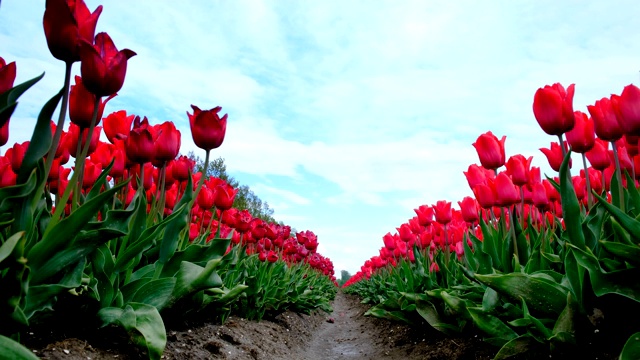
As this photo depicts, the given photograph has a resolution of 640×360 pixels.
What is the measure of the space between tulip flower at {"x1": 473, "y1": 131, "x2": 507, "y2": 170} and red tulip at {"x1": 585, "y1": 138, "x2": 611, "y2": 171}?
1.85 ft

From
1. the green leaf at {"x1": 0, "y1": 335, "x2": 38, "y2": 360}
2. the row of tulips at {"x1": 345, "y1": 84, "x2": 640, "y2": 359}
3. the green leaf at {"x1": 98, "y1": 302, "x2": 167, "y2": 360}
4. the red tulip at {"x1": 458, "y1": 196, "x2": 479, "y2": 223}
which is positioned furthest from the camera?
the red tulip at {"x1": 458, "y1": 196, "x2": 479, "y2": 223}

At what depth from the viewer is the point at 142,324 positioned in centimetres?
202

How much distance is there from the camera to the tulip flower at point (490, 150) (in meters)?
3.30

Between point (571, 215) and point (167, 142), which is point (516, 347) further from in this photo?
point (167, 142)

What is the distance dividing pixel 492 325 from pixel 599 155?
1.45m

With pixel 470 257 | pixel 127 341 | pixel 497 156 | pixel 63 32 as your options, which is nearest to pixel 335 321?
pixel 470 257

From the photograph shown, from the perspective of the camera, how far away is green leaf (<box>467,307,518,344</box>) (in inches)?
101

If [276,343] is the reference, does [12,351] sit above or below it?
above

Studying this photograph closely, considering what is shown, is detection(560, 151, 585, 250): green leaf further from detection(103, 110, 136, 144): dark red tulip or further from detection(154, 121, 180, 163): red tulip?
detection(103, 110, 136, 144): dark red tulip

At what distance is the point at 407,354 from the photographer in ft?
13.4

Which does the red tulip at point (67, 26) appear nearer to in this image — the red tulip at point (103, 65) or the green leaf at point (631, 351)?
the red tulip at point (103, 65)

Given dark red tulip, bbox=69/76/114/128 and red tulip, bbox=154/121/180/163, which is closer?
dark red tulip, bbox=69/76/114/128

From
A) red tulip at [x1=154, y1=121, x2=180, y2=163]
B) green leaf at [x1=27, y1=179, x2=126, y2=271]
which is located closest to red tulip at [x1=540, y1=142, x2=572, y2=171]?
red tulip at [x1=154, y1=121, x2=180, y2=163]

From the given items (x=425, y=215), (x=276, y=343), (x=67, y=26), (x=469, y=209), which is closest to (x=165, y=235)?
(x=67, y=26)
